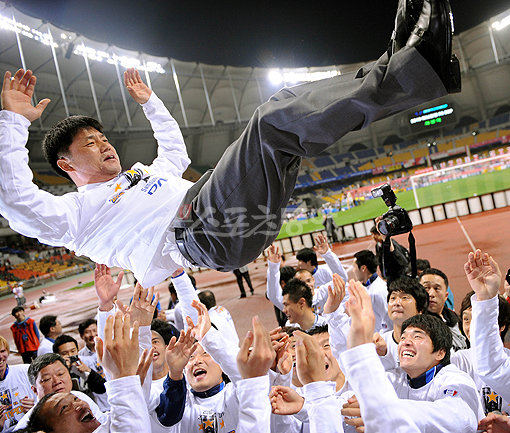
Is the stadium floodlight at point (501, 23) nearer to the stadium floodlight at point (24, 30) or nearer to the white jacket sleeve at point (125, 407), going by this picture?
the stadium floodlight at point (24, 30)

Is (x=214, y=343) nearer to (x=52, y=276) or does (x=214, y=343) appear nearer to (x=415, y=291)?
(x=415, y=291)

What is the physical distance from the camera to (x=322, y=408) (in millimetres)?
1891

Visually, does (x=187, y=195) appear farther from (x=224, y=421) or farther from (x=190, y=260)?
(x=224, y=421)

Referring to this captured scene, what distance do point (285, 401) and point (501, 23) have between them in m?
33.4

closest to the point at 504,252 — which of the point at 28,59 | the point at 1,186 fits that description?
the point at 1,186

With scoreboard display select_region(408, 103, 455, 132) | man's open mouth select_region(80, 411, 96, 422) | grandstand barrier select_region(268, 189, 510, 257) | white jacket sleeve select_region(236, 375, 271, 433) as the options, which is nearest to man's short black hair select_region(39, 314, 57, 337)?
man's open mouth select_region(80, 411, 96, 422)

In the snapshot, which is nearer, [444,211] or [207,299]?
[207,299]

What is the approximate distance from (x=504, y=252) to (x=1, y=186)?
7.34 metres

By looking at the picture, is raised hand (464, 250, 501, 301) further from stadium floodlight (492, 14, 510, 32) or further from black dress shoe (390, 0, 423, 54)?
stadium floodlight (492, 14, 510, 32)

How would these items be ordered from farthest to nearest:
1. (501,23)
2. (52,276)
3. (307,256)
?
(501,23)
(52,276)
(307,256)

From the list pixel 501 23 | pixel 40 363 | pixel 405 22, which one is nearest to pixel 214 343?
pixel 40 363

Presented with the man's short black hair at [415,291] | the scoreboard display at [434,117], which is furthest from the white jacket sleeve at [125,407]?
the scoreboard display at [434,117]

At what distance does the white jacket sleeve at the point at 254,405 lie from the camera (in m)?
1.86

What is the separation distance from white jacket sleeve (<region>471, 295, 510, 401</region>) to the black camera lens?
921 mm
